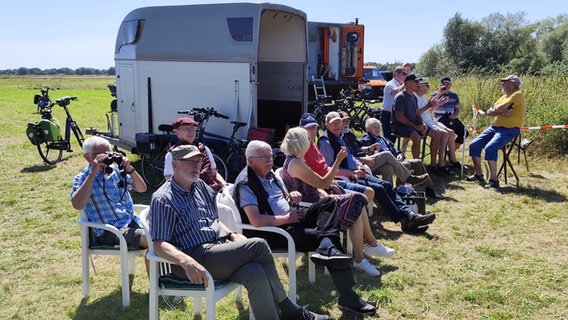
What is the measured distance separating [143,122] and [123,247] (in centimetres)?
438

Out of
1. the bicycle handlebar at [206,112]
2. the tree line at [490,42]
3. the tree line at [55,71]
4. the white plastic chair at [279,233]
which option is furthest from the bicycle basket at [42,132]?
the tree line at [55,71]

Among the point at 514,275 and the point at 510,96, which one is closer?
the point at 514,275

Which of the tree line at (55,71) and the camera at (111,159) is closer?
the camera at (111,159)

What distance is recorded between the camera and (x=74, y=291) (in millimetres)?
3814

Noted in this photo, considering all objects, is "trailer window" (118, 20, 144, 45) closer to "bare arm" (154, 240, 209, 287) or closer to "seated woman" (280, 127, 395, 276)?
"seated woman" (280, 127, 395, 276)

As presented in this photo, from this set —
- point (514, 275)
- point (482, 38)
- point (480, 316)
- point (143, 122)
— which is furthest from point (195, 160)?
point (482, 38)

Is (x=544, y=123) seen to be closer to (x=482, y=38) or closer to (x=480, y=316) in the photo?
(x=480, y=316)

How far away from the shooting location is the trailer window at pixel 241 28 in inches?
242

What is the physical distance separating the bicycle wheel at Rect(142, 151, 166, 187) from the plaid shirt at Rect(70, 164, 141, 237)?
9.91 ft

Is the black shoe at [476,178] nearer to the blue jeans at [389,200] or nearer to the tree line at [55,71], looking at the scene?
the blue jeans at [389,200]

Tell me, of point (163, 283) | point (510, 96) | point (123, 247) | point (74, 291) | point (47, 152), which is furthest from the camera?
point (47, 152)

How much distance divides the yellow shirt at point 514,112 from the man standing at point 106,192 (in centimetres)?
535

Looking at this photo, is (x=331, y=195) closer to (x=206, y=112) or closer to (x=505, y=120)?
(x=206, y=112)

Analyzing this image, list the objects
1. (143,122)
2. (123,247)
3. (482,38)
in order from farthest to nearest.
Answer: (482,38), (143,122), (123,247)
